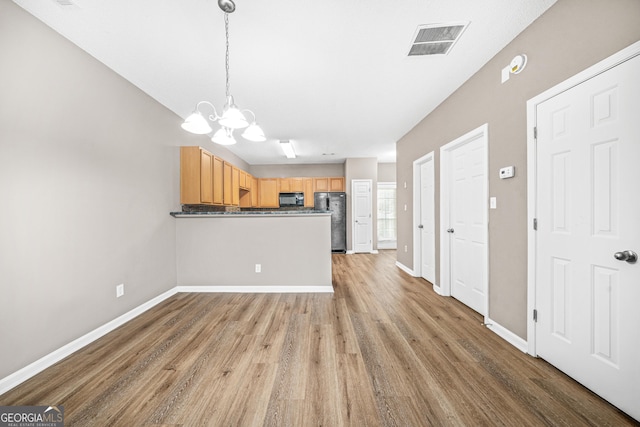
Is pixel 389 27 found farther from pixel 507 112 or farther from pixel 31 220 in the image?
pixel 31 220

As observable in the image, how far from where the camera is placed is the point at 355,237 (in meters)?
6.77

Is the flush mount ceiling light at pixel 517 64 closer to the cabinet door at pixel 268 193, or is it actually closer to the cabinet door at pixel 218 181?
the cabinet door at pixel 218 181

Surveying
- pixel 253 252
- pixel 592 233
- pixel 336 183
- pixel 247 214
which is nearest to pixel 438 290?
pixel 592 233

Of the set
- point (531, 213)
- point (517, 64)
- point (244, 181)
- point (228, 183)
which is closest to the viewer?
point (531, 213)

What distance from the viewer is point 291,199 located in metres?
7.18

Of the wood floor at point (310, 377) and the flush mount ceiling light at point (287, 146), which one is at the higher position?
the flush mount ceiling light at point (287, 146)

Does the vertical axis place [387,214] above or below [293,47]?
below

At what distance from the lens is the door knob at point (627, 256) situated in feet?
4.23

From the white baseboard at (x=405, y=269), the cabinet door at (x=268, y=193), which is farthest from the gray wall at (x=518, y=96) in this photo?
the cabinet door at (x=268, y=193)

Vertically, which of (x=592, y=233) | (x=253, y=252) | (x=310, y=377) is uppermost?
(x=592, y=233)

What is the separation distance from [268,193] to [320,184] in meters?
1.56

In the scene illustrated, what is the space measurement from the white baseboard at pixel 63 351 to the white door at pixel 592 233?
3710 mm

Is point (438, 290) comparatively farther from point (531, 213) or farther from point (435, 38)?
point (435, 38)

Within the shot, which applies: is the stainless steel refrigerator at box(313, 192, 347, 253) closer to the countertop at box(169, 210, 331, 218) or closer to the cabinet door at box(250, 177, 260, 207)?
the cabinet door at box(250, 177, 260, 207)
